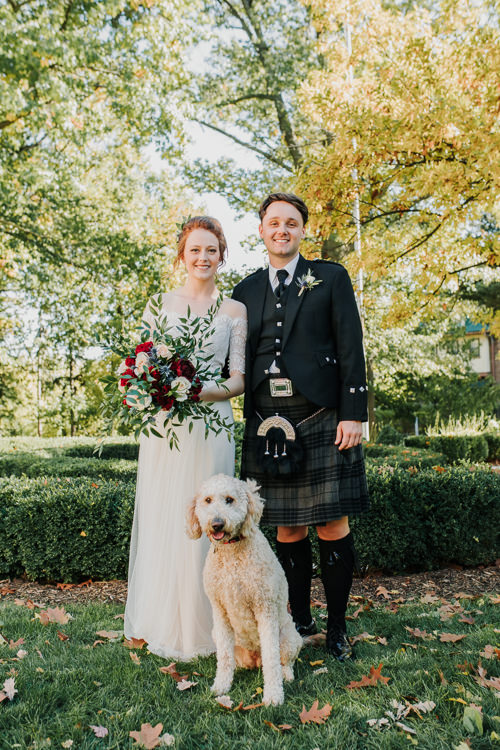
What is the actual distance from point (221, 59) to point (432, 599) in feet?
47.6

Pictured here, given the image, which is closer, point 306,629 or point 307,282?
point 307,282

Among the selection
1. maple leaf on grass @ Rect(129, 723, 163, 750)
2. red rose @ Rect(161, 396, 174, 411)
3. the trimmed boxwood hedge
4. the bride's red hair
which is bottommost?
maple leaf on grass @ Rect(129, 723, 163, 750)

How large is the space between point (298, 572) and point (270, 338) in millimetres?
1336

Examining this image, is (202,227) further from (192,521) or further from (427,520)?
(427,520)

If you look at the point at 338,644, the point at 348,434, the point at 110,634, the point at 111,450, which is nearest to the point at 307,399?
the point at 348,434

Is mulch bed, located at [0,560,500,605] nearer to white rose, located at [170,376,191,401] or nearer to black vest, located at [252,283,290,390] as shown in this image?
black vest, located at [252,283,290,390]

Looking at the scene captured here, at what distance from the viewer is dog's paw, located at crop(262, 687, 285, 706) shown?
8.29ft

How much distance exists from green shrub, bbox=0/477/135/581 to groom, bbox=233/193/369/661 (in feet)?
7.17

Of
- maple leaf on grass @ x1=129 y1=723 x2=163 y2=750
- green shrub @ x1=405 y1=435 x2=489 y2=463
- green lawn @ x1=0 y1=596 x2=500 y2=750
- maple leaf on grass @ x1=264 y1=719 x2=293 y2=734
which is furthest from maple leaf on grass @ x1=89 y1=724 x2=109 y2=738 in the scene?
green shrub @ x1=405 y1=435 x2=489 y2=463

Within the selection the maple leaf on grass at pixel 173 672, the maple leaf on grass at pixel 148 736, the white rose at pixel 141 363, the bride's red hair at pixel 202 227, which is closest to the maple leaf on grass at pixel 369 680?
the maple leaf on grass at pixel 173 672

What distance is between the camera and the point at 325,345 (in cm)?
307

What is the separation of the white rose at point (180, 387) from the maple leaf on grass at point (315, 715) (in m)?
1.44

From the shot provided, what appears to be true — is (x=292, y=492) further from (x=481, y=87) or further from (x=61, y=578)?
(x=481, y=87)

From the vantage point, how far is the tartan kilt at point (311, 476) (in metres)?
3.01
